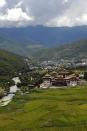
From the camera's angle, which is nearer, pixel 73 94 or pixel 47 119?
pixel 47 119

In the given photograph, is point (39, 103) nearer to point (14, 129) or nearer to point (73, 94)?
point (73, 94)

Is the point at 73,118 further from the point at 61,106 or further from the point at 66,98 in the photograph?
the point at 66,98

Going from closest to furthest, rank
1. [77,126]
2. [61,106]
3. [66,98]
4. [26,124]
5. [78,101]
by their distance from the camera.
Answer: [77,126] → [26,124] → [61,106] → [78,101] → [66,98]

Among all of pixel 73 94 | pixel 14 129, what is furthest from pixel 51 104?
pixel 14 129

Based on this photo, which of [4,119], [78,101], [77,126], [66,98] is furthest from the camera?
[66,98]

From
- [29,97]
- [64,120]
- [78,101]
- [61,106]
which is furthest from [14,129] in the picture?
[29,97]

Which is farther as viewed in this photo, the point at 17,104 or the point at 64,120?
the point at 17,104
